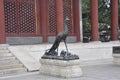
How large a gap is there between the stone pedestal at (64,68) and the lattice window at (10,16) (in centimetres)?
674

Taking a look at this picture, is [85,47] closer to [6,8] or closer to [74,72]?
[6,8]

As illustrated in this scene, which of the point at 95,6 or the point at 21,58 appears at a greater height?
the point at 95,6

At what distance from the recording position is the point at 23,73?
13336mm

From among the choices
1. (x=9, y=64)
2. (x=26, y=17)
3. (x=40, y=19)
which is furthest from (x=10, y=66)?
(x=40, y=19)

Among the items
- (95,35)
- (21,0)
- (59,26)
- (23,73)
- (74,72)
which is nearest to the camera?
(74,72)

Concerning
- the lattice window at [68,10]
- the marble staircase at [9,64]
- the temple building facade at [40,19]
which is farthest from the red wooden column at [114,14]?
the marble staircase at [9,64]

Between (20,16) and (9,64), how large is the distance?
5.76 metres

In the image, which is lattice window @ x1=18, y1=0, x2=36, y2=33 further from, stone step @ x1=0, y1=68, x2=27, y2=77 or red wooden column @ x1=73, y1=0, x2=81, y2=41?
stone step @ x1=0, y1=68, x2=27, y2=77

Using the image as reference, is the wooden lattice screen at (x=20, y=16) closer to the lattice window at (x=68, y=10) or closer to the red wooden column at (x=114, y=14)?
the lattice window at (x=68, y=10)

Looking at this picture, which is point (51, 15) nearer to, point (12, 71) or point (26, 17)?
point (26, 17)

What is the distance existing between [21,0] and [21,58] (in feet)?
18.2

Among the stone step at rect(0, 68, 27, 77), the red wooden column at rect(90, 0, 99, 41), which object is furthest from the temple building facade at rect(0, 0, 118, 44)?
the stone step at rect(0, 68, 27, 77)

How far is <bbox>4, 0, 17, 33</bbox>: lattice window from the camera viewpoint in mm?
18375

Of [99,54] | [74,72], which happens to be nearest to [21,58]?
[74,72]
